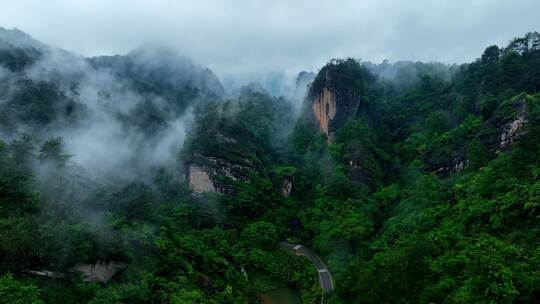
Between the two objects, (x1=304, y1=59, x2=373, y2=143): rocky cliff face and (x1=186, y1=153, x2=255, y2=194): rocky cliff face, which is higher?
(x1=304, y1=59, x2=373, y2=143): rocky cliff face

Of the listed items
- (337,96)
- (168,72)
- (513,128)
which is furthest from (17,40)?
(513,128)

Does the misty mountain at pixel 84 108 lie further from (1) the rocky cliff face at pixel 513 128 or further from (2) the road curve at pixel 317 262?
(1) the rocky cliff face at pixel 513 128

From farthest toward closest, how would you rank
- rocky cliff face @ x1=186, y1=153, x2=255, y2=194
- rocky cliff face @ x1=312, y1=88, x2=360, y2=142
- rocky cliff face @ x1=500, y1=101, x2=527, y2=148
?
1. rocky cliff face @ x1=312, y1=88, x2=360, y2=142
2. rocky cliff face @ x1=186, y1=153, x2=255, y2=194
3. rocky cliff face @ x1=500, y1=101, x2=527, y2=148

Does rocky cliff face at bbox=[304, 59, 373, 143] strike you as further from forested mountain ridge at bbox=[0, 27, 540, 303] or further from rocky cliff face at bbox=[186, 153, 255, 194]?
rocky cliff face at bbox=[186, 153, 255, 194]

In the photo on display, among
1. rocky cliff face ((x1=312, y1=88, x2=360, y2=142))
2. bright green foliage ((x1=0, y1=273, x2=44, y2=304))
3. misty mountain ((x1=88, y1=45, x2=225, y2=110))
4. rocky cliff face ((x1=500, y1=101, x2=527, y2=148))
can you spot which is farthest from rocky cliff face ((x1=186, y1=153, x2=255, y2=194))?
misty mountain ((x1=88, y1=45, x2=225, y2=110))

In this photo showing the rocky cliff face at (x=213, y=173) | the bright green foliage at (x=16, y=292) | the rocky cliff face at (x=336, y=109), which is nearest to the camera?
the bright green foliage at (x=16, y=292)

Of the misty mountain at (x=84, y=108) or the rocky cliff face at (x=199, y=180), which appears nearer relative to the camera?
the misty mountain at (x=84, y=108)

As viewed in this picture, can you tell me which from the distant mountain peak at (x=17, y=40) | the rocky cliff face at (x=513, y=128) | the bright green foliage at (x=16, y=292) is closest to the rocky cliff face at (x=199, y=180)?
the bright green foliage at (x=16, y=292)

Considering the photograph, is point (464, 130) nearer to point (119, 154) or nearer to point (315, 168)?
point (315, 168)
